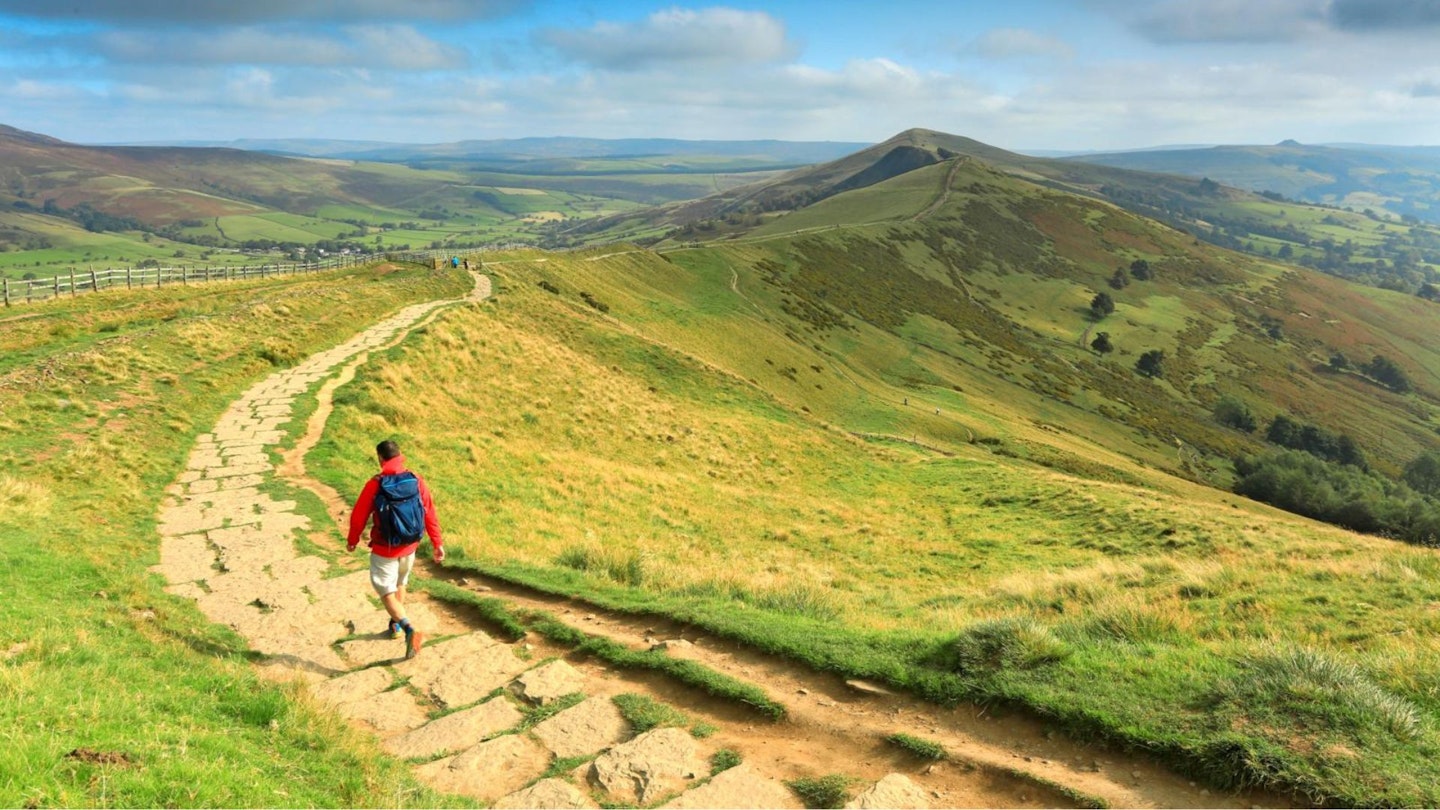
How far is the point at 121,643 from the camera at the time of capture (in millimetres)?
8969

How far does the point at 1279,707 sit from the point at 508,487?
19291 mm

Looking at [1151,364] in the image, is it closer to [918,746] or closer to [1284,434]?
[1284,434]

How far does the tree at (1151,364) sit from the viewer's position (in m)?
120

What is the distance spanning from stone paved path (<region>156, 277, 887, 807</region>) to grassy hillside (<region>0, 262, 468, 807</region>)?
0.53 m

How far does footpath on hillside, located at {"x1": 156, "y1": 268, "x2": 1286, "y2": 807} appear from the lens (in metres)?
7.16

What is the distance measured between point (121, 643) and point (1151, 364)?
138095mm

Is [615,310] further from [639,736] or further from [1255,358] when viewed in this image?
[1255,358]

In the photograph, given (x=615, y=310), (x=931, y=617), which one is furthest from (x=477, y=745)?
(x=615, y=310)

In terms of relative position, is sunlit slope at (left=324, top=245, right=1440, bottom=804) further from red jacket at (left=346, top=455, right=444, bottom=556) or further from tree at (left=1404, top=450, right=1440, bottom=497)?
tree at (left=1404, top=450, right=1440, bottom=497)

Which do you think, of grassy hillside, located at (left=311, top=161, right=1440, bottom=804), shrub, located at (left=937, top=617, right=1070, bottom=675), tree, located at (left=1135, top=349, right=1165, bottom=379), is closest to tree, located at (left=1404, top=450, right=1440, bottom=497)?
grassy hillside, located at (left=311, top=161, right=1440, bottom=804)

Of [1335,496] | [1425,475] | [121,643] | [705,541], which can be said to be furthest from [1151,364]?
[121,643]

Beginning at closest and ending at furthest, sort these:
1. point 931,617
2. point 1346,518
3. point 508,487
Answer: point 931,617 < point 508,487 < point 1346,518

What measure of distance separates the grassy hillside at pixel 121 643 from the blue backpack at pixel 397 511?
7.59ft

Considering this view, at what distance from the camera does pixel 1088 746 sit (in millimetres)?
7695
